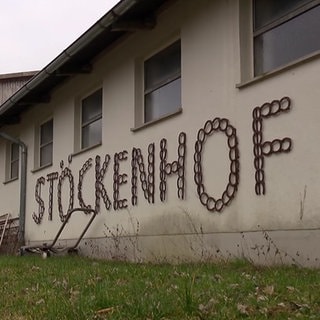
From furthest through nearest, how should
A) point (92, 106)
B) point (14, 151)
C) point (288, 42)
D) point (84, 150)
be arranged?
point (14, 151)
point (92, 106)
point (84, 150)
point (288, 42)

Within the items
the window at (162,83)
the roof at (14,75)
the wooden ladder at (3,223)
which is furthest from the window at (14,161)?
the roof at (14,75)

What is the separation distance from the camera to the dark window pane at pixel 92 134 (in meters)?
12.4

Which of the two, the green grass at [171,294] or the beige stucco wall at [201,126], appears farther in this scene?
the beige stucco wall at [201,126]

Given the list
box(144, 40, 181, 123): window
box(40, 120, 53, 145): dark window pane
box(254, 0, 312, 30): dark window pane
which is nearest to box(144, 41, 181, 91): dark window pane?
box(144, 40, 181, 123): window

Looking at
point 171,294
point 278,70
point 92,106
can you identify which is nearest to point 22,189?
point 92,106

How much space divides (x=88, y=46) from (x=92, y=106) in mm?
2044

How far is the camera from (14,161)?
18.2m

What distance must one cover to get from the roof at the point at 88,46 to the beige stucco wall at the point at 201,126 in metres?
0.24

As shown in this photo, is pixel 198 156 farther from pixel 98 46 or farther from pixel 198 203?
pixel 98 46

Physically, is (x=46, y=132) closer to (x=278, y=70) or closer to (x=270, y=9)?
(x=270, y=9)

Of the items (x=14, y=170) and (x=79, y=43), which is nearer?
(x=79, y=43)

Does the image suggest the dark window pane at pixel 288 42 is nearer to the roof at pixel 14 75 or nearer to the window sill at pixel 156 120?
the window sill at pixel 156 120

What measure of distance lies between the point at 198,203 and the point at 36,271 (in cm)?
232

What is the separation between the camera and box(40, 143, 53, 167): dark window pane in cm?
1496
